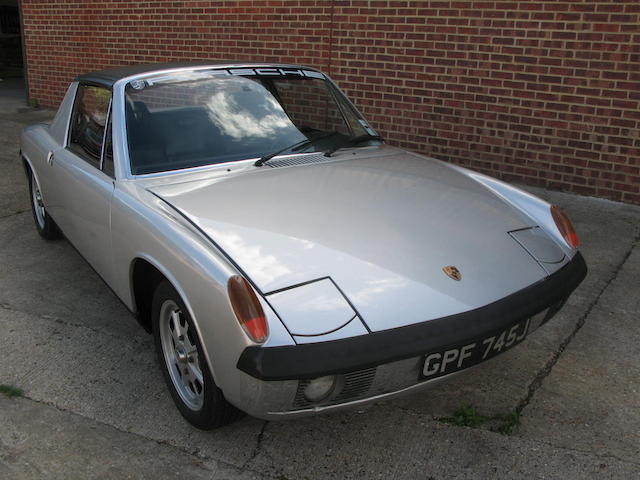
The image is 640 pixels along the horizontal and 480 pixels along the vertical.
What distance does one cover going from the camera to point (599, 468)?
8.51 ft

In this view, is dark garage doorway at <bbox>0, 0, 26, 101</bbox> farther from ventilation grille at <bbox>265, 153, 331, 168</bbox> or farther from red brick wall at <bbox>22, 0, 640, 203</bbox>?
ventilation grille at <bbox>265, 153, 331, 168</bbox>

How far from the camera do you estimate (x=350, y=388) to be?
2.34 meters

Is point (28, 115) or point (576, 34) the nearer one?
point (576, 34)

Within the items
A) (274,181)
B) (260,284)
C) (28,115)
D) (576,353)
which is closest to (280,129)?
(274,181)

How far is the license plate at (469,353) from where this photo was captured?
2.42 m

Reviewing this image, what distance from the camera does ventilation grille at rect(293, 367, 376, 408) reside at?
7.54ft

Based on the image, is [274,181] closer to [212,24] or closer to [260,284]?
[260,284]

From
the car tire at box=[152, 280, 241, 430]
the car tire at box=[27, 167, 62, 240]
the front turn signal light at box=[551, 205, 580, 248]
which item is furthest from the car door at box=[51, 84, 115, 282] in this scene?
the front turn signal light at box=[551, 205, 580, 248]

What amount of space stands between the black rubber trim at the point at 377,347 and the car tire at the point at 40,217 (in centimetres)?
330

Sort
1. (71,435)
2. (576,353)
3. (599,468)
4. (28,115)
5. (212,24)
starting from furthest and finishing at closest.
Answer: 1. (28,115)
2. (212,24)
3. (576,353)
4. (71,435)
5. (599,468)

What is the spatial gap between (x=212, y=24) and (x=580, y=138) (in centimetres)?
499

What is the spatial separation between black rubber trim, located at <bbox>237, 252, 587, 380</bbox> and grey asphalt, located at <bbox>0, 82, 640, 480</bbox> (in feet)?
0.89

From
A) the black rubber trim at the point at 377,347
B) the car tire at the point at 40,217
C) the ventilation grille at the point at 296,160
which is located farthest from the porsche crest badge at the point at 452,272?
the car tire at the point at 40,217

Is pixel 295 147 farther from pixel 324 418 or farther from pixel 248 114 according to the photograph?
pixel 324 418
